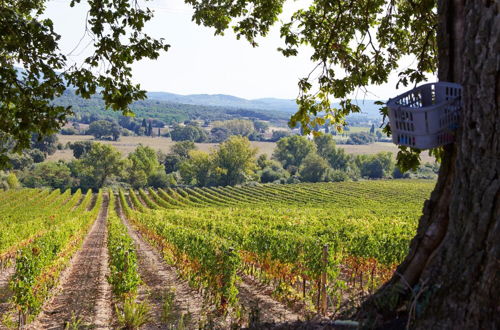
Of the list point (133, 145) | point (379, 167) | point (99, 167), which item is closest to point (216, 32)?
point (99, 167)

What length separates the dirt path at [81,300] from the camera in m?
9.78

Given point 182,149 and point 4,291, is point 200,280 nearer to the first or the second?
point 4,291

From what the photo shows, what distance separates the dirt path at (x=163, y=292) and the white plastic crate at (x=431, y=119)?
5566 millimetres

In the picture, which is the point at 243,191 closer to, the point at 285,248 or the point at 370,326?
the point at 285,248

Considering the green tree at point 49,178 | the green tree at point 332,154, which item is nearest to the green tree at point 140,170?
the green tree at point 49,178

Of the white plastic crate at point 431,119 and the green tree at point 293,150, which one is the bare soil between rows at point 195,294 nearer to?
the white plastic crate at point 431,119

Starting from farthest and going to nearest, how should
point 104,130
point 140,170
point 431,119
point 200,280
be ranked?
point 104,130 < point 140,170 < point 200,280 < point 431,119

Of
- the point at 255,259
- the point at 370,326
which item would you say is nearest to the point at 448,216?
the point at 370,326

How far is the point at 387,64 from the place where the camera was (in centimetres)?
746

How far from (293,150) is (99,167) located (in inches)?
2072

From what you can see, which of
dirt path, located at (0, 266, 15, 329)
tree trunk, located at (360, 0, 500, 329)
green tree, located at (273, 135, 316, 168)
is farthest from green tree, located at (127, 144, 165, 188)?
tree trunk, located at (360, 0, 500, 329)

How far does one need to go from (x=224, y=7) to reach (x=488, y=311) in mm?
6319

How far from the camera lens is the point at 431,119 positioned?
8.72 feet

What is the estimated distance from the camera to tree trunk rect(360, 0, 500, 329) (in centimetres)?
232
